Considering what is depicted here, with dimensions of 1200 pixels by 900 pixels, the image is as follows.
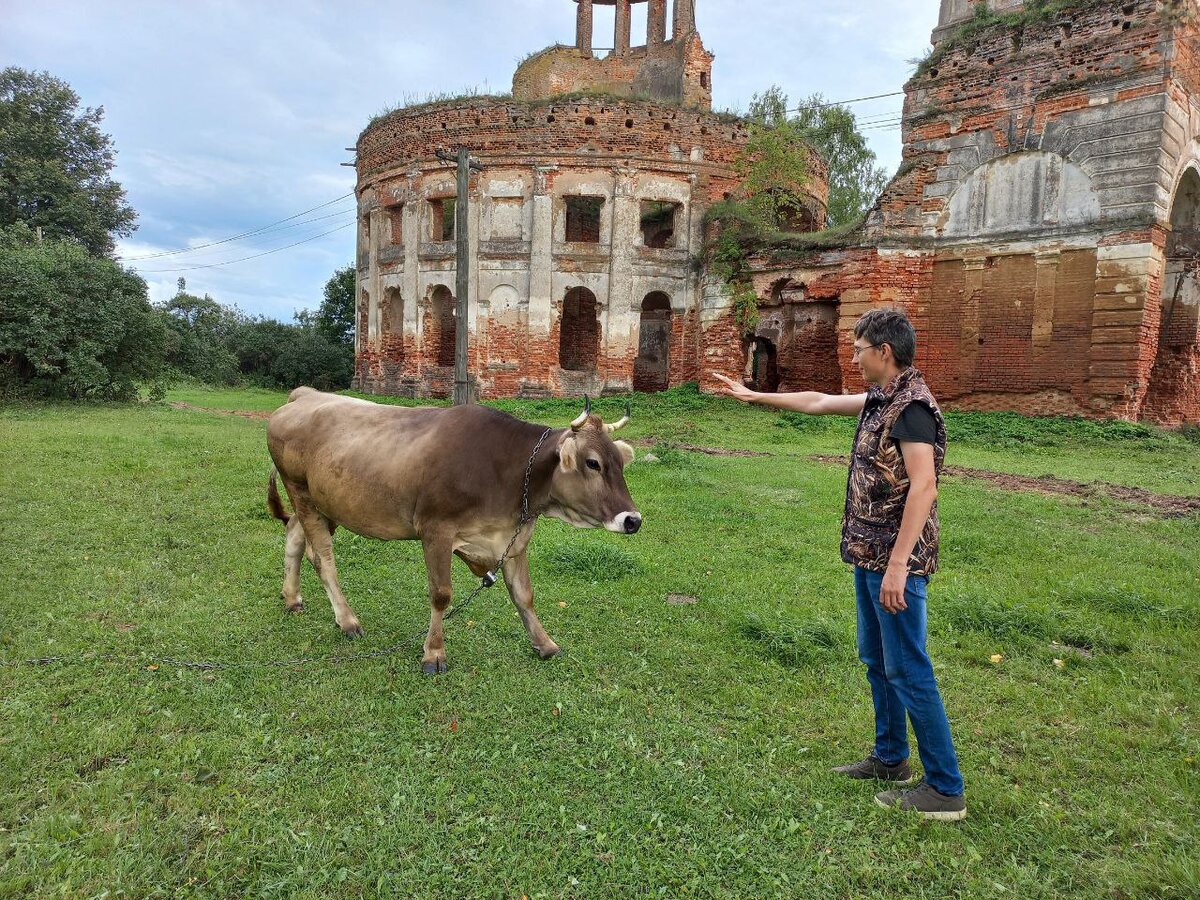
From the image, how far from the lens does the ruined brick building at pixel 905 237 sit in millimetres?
16234

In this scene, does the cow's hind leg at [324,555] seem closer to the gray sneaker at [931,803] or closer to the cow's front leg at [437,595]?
the cow's front leg at [437,595]

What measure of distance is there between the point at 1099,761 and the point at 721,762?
1.90 m

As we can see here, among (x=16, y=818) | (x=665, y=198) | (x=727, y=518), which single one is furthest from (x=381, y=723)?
(x=665, y=198)

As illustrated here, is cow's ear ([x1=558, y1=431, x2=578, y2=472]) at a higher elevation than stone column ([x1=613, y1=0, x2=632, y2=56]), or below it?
below

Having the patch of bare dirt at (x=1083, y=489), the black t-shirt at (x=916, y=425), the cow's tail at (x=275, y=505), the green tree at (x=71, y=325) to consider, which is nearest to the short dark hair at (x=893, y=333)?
the black t-shirt at (x=916, y=425)

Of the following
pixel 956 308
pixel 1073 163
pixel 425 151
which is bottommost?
pixel 956 308

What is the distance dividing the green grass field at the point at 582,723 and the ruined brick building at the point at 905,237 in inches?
436

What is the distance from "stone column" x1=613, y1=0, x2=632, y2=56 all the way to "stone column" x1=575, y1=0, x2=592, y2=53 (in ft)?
4.42

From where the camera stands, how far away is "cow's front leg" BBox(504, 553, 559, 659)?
485cm

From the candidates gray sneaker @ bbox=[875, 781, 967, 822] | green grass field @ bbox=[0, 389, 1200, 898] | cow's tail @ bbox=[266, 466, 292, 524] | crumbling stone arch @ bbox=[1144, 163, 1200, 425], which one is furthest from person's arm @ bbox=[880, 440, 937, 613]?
crumbling stone arch @ bbox=[1144, 163, 1200, 425]

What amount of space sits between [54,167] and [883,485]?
43850mm

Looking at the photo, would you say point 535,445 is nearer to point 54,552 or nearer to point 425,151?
point 54,552

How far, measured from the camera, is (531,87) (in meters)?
31.3

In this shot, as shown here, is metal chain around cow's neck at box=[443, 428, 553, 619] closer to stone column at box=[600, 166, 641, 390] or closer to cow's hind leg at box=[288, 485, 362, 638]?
cow's hind leg at box=[288, 485, 362, 638]
